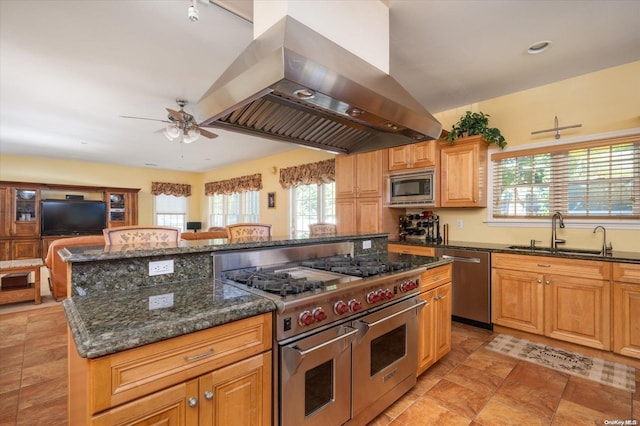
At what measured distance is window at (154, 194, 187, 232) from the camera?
346 inches

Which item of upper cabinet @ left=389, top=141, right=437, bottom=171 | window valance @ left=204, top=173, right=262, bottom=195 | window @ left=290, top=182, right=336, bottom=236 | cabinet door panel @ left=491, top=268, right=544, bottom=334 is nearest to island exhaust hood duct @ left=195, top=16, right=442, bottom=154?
upper cabinet @ left=389, top=141, right=437, bottom=171

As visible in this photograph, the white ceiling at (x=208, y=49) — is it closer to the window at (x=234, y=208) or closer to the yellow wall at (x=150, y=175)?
the yellow wall at (x=150, y=175)

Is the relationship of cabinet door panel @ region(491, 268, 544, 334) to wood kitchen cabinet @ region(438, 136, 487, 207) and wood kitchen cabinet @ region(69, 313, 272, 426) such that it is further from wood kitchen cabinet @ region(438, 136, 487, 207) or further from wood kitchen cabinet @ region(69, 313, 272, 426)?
wood kitchen cabinet @ region(69, 313, 272, 426)

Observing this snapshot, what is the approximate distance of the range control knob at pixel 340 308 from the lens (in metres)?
1.46

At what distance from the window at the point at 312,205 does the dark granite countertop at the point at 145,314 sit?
4.12 meters

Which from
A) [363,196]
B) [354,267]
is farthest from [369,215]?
[354,267]

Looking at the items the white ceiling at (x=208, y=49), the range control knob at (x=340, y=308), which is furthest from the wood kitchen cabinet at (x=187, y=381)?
the white ceiling at (x=208, y=49)

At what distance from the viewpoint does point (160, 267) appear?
1534 mm

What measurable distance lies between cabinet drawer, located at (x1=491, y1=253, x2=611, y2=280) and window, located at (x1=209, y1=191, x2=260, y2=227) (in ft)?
17.9

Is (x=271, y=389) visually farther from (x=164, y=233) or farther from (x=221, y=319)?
(x=164, y=233)

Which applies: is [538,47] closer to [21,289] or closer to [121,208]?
[21,289]

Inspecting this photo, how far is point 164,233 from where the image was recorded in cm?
225

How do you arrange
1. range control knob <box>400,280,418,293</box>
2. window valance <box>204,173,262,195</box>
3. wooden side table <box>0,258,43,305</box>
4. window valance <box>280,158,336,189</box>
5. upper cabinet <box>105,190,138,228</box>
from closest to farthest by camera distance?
range control knob <box>400,280,418,293</box>, wooden side table <box>0,258,43,305</box>, window valance <box>280,158,336,189</box>, window valance <box>204,173,262,195</box>, upper cabinet <box>105,190,138,228</box>

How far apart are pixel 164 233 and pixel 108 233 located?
35 centimetres
